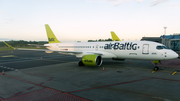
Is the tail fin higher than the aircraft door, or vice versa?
the tail fin

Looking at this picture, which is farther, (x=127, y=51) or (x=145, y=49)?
(x=127, y=51)

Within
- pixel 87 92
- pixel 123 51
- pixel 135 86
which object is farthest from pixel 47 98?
pixel 123 51

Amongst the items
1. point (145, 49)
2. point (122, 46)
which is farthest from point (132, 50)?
point (145, 49)

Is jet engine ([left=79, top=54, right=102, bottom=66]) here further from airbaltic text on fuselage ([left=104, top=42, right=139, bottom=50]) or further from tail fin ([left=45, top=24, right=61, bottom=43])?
tail fin ([left=45, top=24, right=61, bottom=43])

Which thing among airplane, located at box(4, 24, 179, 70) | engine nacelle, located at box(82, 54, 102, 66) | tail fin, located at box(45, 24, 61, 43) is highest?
tail fin, located at box(45, 24, 61, 43)

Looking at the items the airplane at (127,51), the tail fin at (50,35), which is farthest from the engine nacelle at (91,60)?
the tail fin at (50,35)

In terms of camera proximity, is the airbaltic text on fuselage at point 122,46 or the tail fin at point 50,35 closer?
the airbaltic text on fuselage at point 122,46

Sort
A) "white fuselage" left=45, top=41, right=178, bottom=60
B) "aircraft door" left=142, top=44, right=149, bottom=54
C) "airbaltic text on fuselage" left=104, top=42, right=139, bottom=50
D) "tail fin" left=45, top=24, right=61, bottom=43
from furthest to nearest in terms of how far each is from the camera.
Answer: "tail fin" left=45, top=24, right=61, bottom=43, "airbaltic text on fuselage" left=104, top=42, right=139, bottom=50, "aircraft door" left=142, top=44, right=149, bottom=54, "white fuselage" left=45, top=41, right=178, bottom=60

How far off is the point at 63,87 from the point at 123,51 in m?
11.3

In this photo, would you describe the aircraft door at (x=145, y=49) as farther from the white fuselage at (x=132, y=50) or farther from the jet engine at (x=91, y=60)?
the jet engine at (x=91, y=60)

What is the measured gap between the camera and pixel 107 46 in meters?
20.1

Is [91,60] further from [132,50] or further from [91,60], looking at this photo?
[132,50]

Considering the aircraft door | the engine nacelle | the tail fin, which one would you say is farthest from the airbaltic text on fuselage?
the tail fin

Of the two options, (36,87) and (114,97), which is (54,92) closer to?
(36,87)
